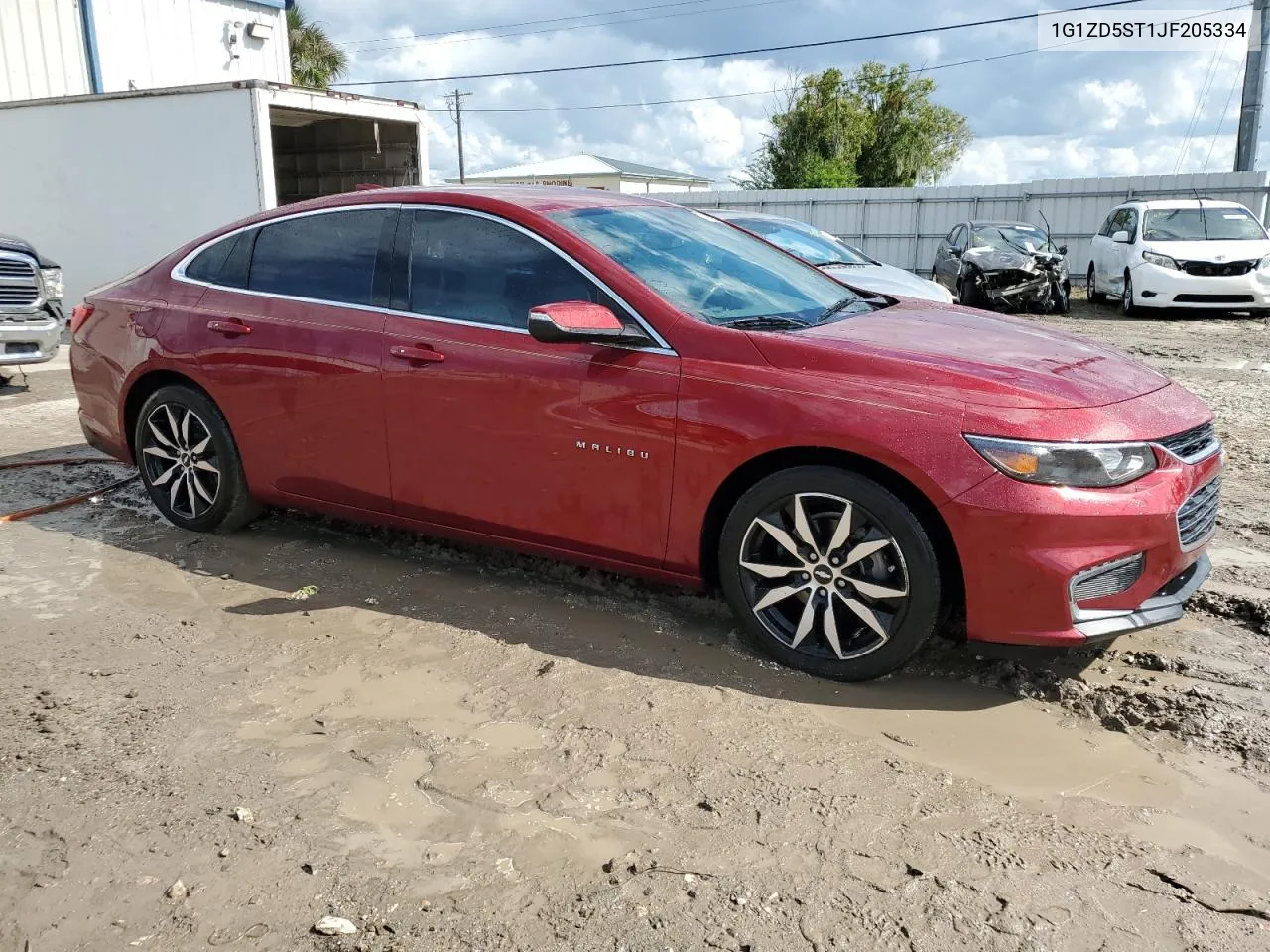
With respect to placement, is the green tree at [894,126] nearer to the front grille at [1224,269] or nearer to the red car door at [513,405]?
the front grille at [1224,269]

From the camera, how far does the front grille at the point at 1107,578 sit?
306 cm

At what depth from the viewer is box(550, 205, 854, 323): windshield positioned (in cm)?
376

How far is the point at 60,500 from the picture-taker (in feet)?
19.2

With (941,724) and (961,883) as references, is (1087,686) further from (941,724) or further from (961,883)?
(961,883)

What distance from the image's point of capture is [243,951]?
2238 millimetres

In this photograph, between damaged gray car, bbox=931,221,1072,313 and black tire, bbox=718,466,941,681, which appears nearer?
black tire, bbox=718,466,941,681

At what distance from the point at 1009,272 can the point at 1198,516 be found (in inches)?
494

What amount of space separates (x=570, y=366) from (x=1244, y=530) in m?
3.49

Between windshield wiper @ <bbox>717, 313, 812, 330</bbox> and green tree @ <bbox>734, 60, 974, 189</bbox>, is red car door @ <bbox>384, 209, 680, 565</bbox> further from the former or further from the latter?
green tree @ <bbox>734, 60, 974, 189</bbox>

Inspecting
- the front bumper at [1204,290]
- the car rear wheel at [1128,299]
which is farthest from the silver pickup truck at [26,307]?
the car rear wheel at [1128,299]

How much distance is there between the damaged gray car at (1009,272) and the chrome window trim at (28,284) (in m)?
12.0

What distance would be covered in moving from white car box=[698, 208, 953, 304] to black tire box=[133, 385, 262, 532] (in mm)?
4773

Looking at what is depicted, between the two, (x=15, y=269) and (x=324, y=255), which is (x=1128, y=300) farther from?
(x=15, y=269)

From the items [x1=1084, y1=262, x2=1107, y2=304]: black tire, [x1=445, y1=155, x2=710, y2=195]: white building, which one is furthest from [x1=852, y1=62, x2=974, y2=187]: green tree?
[x1=1084, y1=262, x2=1107, y2=304]: black tire
